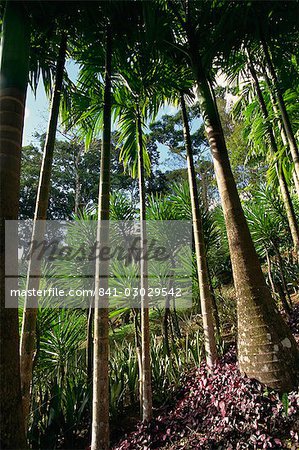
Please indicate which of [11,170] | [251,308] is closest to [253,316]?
[251,308]

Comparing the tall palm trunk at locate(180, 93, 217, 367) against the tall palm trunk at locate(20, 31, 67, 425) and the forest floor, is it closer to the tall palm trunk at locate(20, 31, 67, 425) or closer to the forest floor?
the forest floor

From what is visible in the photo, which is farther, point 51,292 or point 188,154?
point 51,292

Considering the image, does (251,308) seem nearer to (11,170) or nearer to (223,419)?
(223,419)

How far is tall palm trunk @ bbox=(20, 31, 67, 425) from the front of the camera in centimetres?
245

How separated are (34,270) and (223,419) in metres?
2.24

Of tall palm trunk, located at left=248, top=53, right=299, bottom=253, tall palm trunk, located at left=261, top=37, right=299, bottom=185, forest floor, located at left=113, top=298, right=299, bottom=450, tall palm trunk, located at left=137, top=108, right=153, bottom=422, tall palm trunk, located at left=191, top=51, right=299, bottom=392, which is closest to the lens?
forest floor, located at left=113, top=298, right=299, bottom=450

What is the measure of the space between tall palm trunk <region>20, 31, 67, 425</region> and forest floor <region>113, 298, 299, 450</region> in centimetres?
140

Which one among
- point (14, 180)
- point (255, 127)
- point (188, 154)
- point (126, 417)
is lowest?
point (126, 417)

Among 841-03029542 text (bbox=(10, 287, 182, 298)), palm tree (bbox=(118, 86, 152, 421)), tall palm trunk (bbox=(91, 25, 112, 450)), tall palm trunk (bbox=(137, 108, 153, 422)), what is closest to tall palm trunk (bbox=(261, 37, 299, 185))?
palm tree (bbox=(118, 86, 152, 421))

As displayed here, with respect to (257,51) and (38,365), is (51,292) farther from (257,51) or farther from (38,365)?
(257,51)

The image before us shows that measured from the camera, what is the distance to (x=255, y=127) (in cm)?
564

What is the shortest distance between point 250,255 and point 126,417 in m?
2.81

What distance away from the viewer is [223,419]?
2561 millimetres

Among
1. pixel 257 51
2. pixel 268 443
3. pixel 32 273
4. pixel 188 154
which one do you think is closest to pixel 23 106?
pixel 32 273
